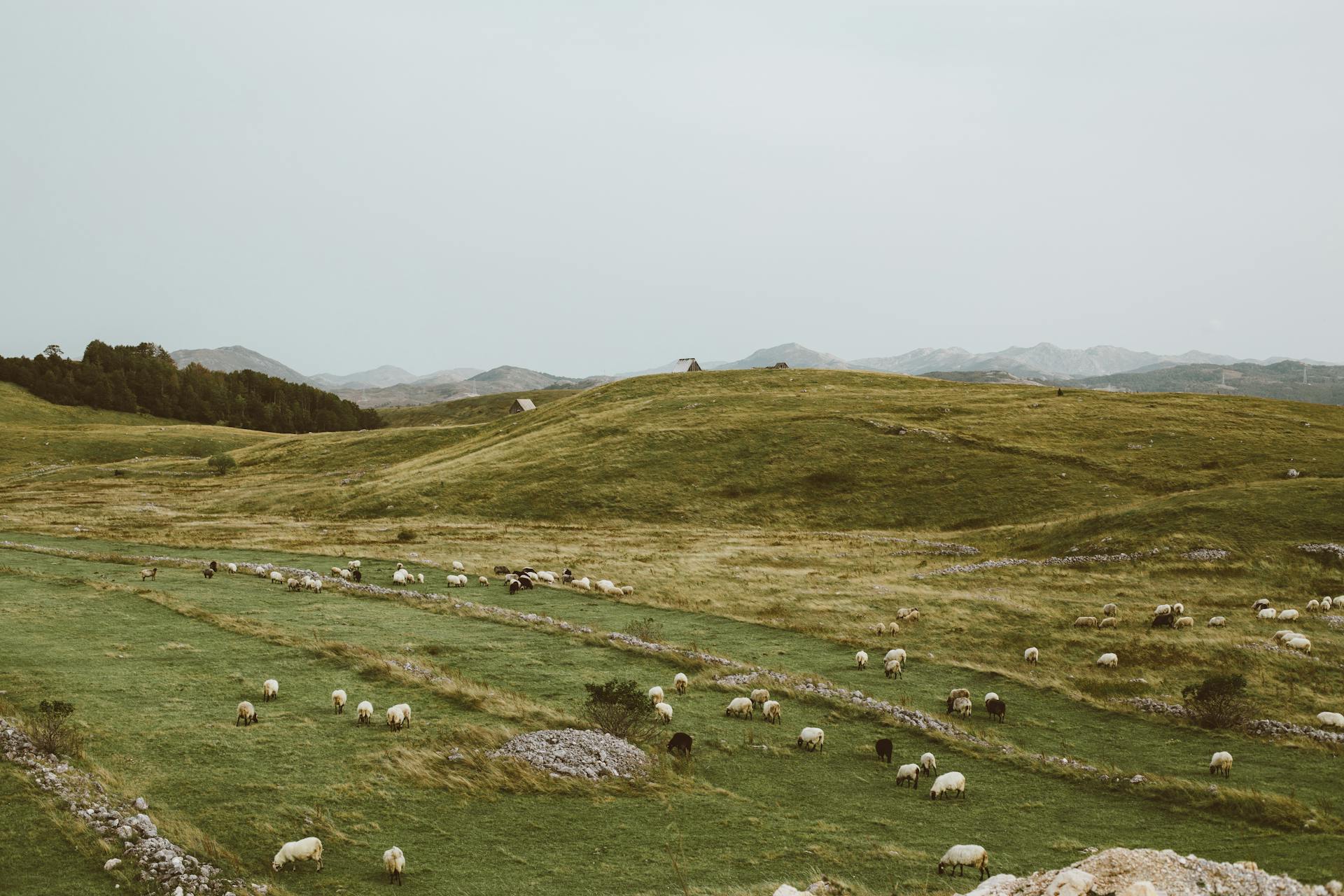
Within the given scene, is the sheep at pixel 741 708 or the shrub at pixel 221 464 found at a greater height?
the shrub at pixel 221 464

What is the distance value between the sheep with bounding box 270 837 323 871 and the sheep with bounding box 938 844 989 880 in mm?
11292

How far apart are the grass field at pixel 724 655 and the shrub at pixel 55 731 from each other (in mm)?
472

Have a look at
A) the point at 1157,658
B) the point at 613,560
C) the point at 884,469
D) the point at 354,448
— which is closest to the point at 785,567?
the point at 613,560

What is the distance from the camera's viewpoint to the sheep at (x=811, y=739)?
21.0m

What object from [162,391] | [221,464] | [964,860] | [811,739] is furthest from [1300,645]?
[162,391]

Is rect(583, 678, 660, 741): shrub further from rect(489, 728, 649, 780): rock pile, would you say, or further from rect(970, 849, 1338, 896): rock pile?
rect(970, 849, 1338, 896): rock pile

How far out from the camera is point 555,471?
81.8 metres

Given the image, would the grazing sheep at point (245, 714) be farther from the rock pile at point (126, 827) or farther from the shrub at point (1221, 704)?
the shrub at point (1221, 704)

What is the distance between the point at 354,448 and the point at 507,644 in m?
95.7

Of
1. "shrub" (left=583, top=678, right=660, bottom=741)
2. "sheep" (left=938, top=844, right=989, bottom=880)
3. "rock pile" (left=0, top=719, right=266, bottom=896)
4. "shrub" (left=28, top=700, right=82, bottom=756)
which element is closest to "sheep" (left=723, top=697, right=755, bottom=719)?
"shrub" (left=583, top=678, right=660, bottom=741)

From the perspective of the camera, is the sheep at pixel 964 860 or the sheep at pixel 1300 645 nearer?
the sheep at pixel 964 860

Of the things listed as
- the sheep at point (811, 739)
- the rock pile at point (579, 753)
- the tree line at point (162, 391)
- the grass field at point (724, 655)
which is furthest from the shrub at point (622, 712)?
the tree line at point (162, 391)

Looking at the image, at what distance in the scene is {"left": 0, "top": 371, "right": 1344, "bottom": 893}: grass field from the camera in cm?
1552

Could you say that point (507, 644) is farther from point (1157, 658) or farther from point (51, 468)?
point (51, 468)
